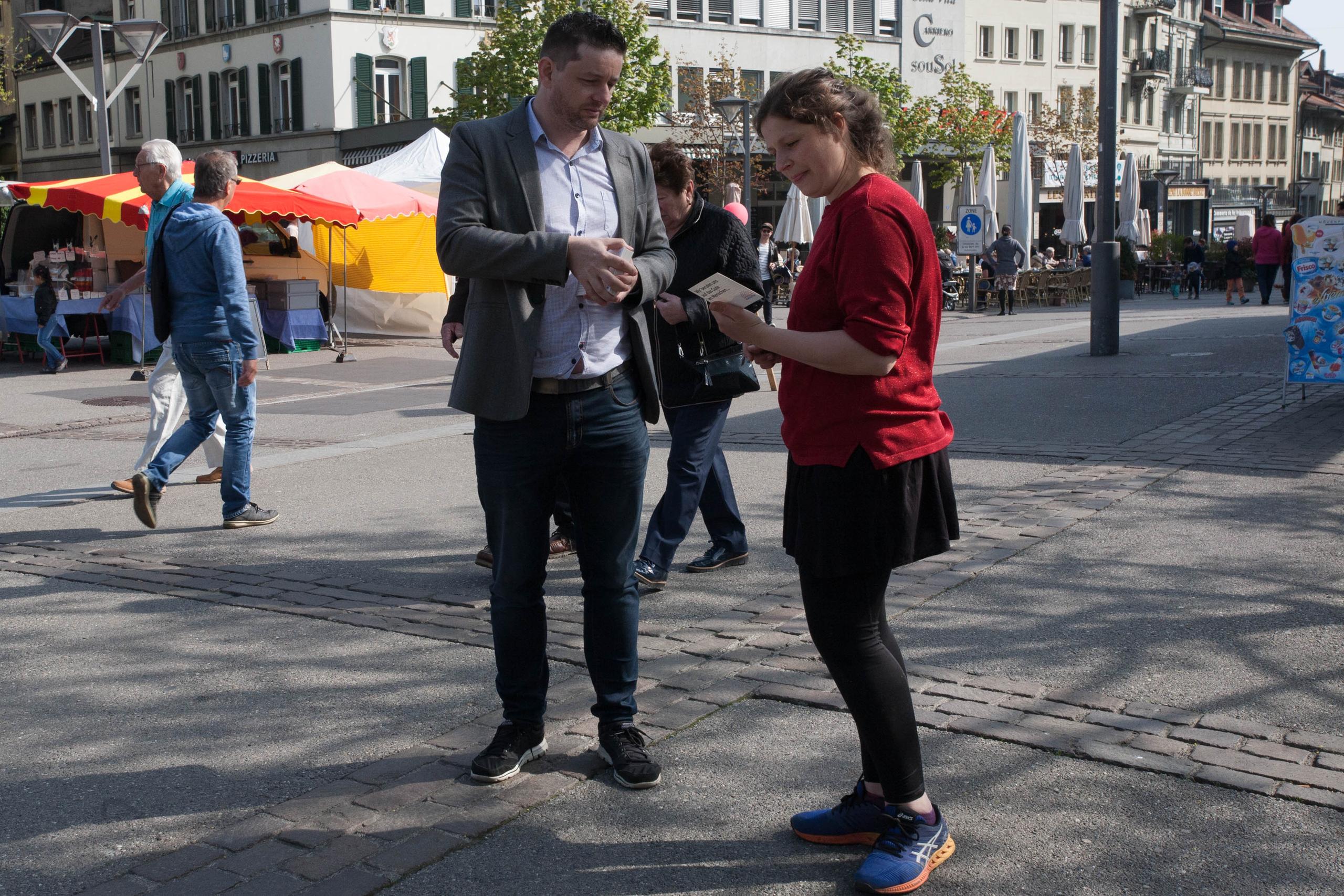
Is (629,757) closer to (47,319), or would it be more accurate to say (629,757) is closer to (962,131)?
(47,319)

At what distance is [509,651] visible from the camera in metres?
3.68

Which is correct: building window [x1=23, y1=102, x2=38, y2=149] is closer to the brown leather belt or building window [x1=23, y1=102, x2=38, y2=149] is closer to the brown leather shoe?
the brown leather shoe

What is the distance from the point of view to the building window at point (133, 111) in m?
51.0

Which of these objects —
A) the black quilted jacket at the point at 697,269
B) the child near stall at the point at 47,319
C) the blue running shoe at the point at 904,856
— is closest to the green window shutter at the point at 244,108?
the child near stall at the point at 47,319

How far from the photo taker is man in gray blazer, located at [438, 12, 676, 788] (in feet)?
11.3

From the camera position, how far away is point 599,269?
3307 millimetres

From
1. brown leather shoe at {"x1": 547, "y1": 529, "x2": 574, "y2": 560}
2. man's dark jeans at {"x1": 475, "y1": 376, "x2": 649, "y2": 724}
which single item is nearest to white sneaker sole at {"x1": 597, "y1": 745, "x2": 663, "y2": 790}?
man's dark jeans at {"x1": 475, "y1": 376, "x2": 649, "y2": 724}

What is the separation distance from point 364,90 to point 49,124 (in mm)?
20329

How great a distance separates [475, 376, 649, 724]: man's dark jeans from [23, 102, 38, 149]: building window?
60.6 m

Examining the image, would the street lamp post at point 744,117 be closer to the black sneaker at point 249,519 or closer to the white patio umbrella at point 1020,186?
the white patio umbrella at point 1020,186

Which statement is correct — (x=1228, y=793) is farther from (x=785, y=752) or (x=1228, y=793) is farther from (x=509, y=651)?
(x=509, y=651)

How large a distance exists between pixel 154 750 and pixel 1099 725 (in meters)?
2.73

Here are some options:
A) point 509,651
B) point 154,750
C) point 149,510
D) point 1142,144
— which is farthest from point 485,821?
point 1142,144

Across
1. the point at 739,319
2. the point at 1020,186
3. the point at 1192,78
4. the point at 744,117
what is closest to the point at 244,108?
the point at 744,117
